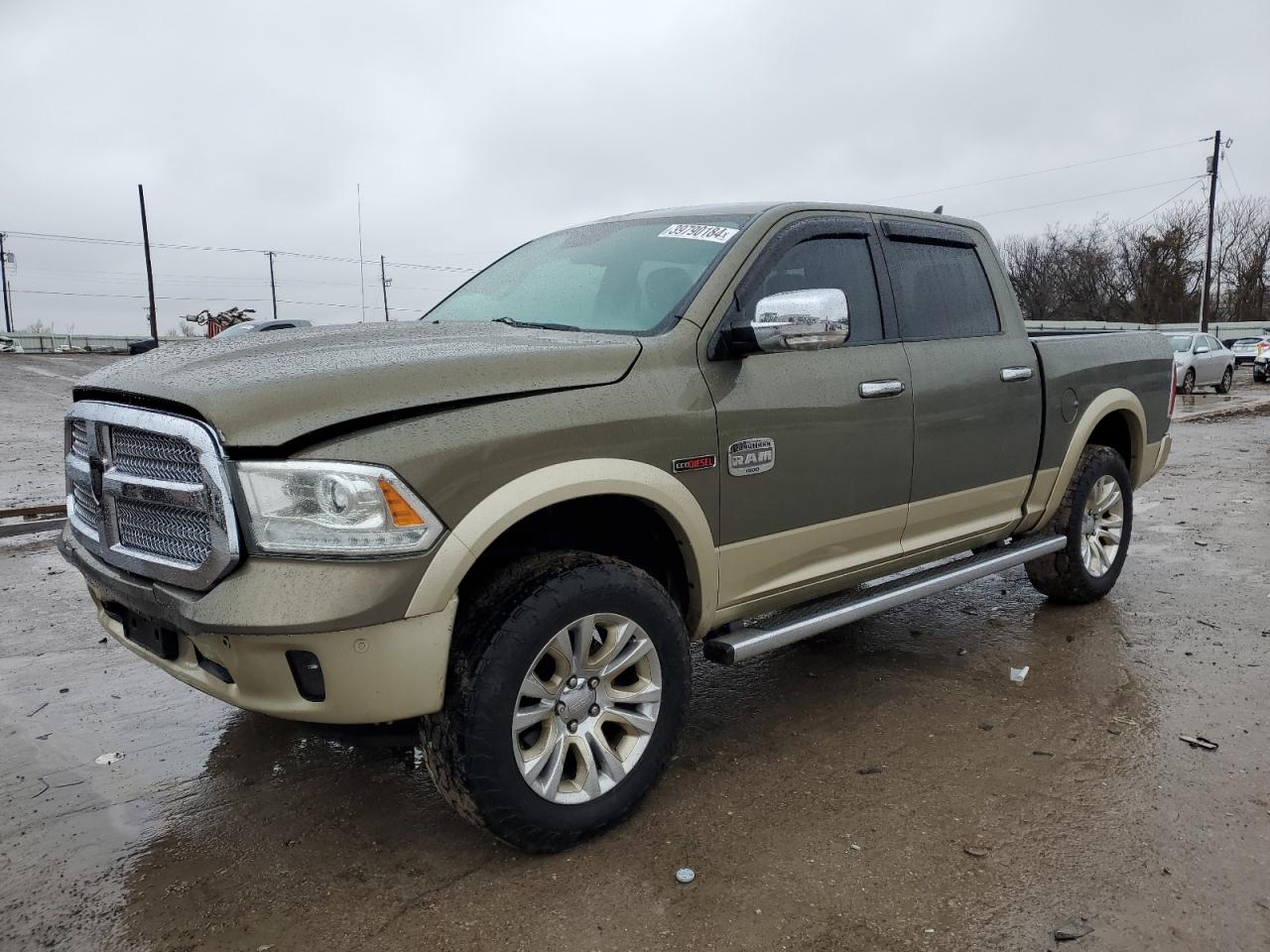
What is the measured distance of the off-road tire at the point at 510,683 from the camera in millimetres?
2484

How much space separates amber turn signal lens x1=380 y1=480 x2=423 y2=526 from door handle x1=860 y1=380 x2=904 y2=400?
1836mm

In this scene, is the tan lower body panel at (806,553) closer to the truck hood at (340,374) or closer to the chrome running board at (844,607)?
the chrome running board at (844,607)

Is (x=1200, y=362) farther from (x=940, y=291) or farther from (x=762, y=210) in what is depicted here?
(x=762, y=210)

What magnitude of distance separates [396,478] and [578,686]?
0.84m

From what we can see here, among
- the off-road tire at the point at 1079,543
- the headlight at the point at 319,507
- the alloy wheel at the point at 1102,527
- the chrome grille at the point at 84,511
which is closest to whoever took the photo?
the headlight at the point at 319,507

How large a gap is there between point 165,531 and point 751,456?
176 centimetres

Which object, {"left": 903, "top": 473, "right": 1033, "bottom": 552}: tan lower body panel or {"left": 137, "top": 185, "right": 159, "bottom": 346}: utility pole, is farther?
{"left": 137, "top": 185, "right": 159, "bottom": 346}: utility pole

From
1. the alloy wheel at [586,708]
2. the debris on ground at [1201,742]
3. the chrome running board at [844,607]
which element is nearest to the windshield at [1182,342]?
the chrome running board at [844,607]

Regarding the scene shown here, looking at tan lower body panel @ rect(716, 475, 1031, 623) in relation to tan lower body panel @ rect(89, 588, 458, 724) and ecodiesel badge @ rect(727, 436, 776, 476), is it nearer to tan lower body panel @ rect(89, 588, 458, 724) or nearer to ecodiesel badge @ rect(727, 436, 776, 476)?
ecodiesel badge @ rect(727, 436, 776, 476)

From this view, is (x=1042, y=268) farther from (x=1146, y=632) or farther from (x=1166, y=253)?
(x=1146, y=632)

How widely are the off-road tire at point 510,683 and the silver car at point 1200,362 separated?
74.8ft

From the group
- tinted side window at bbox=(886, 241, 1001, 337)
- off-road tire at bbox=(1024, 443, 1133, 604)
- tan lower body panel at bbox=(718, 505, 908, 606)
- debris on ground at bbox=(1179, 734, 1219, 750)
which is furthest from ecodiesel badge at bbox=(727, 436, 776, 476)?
off-road tire at bbox=(1024, 443, 1133, 604)

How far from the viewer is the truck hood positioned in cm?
229

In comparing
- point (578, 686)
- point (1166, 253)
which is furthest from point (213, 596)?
point (1166, 253)
